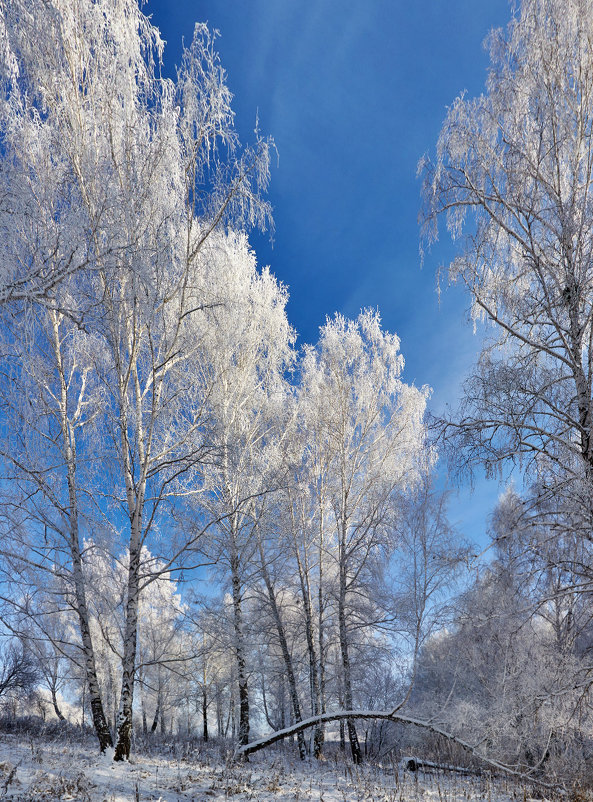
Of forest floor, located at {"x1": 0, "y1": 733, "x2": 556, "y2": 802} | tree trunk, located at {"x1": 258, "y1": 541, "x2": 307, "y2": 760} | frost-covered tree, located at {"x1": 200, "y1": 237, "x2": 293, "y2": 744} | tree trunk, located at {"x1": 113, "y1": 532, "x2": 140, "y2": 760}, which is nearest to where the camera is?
forest floor, located at {"x1": 0, "y1": 733, "x2": 556, "y2": 802}

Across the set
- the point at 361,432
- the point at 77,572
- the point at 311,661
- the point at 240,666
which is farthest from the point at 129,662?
the point at 361,432

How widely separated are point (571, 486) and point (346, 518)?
24.6 feet

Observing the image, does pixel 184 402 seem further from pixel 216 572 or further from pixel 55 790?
pixel 55 790

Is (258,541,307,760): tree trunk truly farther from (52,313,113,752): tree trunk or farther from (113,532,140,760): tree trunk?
(113,532,140,760): tree trunk

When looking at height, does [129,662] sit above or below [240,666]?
above

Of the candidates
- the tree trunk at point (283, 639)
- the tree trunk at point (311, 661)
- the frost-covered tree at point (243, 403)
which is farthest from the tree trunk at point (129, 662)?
the tree trunk at point (311, 661)

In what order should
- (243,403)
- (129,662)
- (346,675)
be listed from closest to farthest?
(129,662)
(346,675)
(243,403)

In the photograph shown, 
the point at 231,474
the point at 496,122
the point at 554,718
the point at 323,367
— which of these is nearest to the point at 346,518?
the point at 231,474

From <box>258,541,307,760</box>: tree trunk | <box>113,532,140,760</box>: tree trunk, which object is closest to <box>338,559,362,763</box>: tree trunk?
<box>258,541,307,760</box>: tree trunk

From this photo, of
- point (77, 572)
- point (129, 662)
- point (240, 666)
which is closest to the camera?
point (129, 662)

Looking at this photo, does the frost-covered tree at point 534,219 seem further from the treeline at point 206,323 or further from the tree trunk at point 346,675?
the tree trunk at point 346,675

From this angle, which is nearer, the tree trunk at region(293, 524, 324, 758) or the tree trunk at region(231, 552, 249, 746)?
the tree trunk at region(231, 552, 249, 746)

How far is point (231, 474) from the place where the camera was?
10414 millimetres

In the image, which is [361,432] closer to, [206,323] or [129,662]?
[206,323]
